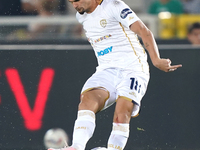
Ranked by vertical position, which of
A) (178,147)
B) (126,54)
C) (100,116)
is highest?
(126,54)

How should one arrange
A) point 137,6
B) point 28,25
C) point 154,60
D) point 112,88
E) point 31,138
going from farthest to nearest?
point 137,6 → point 28,25 → point 31,138 → point 112,88 → point 154,60

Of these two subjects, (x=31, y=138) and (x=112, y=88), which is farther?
(x=31, y=138)

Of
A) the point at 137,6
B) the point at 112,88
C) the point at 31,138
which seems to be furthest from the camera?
the point at 137,6

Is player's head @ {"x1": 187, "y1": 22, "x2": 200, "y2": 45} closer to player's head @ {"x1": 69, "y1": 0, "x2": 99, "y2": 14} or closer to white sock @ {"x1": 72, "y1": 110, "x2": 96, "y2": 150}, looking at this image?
player's head @ {"x1": 69, "y1": 0, "x2": 99, "y2": 14}

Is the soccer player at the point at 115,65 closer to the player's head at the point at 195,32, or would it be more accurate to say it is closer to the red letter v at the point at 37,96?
the red letter v at the point at 37,96

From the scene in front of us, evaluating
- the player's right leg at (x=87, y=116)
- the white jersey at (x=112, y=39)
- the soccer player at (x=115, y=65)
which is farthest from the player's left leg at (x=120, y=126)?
the white jersey at (x=112, y=39)

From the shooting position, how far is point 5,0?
6121 mm

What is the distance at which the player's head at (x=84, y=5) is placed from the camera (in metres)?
4.48

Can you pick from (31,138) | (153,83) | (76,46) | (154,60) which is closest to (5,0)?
(76,46)

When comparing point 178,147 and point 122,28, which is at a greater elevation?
point 122,28

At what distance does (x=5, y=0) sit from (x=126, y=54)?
2.24m

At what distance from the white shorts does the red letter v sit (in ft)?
4.15

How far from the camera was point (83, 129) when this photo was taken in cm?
421

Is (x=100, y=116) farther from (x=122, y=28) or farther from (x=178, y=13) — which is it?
(x=178, y=13)
